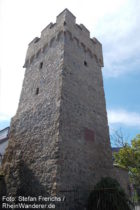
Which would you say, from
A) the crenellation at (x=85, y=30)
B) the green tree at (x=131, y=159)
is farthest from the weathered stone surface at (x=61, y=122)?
the green tree at (x=131, y=159)

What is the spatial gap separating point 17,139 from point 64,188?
13.9 feet

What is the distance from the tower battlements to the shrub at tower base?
8565 mm

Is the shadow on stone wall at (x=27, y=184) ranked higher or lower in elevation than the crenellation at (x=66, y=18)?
lower

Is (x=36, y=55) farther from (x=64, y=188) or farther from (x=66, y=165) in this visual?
(x=64, y=188)

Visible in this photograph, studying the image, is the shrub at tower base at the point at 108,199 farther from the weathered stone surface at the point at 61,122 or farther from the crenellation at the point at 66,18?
the crenellation at the point at 66,18

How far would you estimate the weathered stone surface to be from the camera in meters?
6.85

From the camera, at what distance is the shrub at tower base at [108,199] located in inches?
231

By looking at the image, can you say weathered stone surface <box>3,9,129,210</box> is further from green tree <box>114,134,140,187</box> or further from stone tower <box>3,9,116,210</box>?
green tree <box>114,134,140,187</box>

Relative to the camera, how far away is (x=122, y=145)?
12.2m

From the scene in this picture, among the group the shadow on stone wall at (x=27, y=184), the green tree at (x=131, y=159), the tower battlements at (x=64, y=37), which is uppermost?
the tower battlements at (x=64, y=37)

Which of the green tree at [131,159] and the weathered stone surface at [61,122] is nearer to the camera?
the weathered stone surface at [61,122]

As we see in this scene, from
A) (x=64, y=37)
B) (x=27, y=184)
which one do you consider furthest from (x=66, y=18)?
(x=27, y=184)

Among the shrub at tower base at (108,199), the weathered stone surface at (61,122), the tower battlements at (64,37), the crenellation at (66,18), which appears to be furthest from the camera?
the crenellation at (66,18)

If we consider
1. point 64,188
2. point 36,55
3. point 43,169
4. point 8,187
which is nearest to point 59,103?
point 43,169
